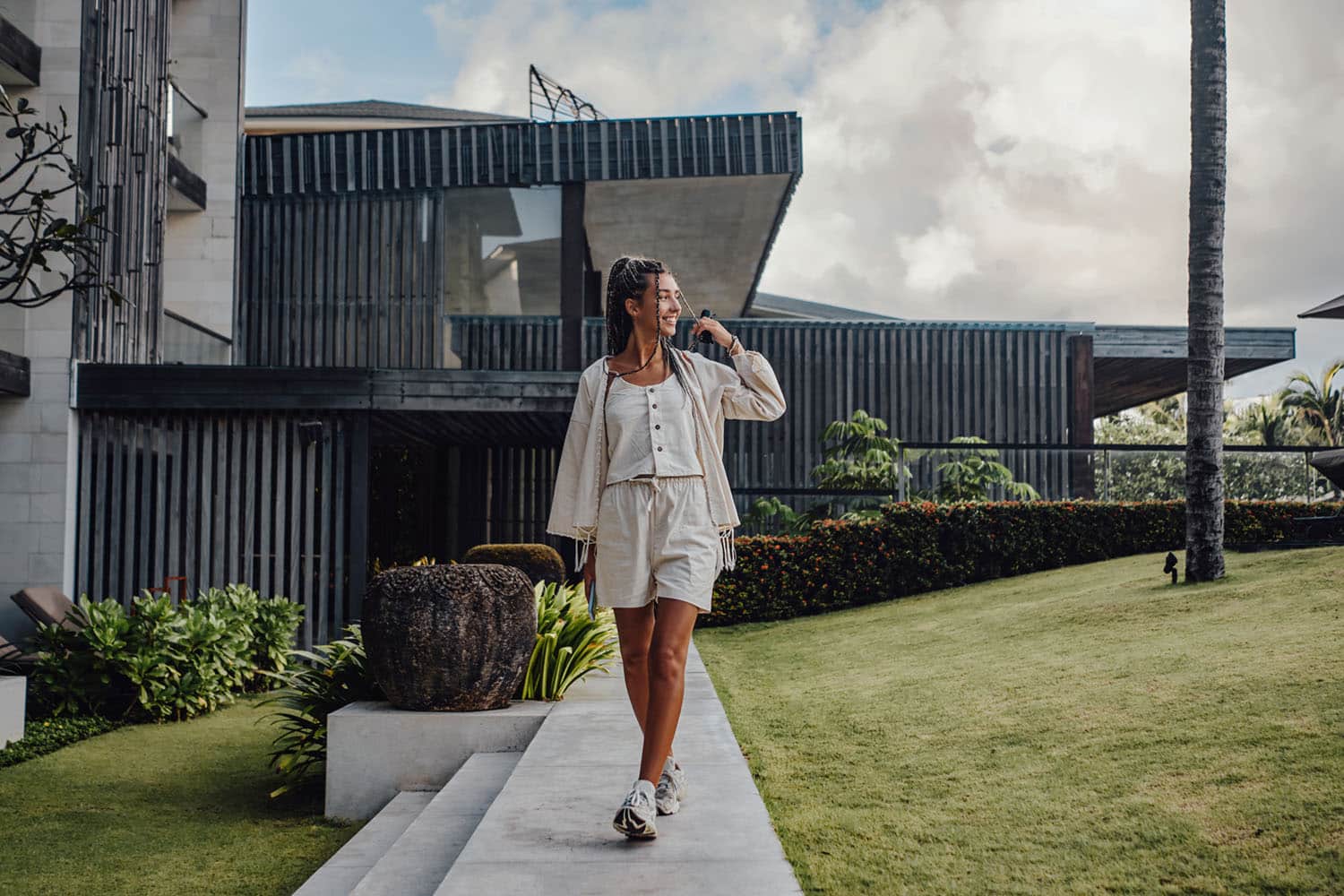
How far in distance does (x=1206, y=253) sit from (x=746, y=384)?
6981mm

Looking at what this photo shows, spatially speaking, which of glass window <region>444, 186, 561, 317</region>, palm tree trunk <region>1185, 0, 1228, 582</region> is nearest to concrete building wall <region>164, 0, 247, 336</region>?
glass window <region>444, 186, 561, 317</region>

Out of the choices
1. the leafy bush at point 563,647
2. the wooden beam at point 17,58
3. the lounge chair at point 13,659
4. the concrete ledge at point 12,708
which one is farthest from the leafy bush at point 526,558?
the wooden beam at point 17,58

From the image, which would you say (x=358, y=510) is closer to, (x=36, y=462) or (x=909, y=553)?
(x=36, y=462)

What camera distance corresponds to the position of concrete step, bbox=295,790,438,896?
402 centimetres

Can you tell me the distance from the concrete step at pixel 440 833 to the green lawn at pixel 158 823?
545 mm

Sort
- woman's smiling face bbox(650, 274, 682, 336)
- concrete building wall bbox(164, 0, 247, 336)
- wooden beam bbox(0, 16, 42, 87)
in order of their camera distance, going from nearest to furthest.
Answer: woman's smiling face bbox(650, 274, 682, 336) < wooden beam bbox(0, 16, 42, 87) < concrete building wall bbox(164, 0, 247, 336)

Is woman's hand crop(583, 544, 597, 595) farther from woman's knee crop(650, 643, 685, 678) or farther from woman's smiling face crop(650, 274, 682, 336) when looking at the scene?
woman's smiling face crop(650, 274, 682, 336)

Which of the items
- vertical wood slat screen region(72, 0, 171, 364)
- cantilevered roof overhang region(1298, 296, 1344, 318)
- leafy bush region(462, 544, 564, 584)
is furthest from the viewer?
leafy bush region(462, 544, 564, 584)

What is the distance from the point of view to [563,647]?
6324 millimetres

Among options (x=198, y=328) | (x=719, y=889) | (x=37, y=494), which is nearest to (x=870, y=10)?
(x=198, y=328)

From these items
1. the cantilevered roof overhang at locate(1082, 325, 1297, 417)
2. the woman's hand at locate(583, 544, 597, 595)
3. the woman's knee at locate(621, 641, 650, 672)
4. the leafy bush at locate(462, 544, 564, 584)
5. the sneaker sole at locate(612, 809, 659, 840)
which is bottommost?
the sneaker sole at locate(612, 809, 659, 840)

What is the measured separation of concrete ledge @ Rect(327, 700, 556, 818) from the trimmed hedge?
24.1 ft

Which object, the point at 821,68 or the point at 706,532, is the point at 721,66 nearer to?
the point at 821,68

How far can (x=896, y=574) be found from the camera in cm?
1280
